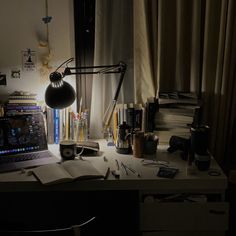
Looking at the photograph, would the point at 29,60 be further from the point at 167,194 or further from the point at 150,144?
the point at 167,194

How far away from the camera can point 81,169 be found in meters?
1.72

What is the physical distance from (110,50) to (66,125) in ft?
1.71

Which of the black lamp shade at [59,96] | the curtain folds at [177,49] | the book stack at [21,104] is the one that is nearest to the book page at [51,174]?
the black lamp shade at [59,96]

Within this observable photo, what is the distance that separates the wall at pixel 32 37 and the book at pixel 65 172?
617 mm

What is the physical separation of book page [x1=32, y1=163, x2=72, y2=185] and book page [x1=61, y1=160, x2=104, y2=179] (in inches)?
1.2

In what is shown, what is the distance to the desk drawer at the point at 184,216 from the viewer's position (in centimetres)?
164

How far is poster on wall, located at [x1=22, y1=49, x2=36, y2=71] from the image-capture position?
7.18ft

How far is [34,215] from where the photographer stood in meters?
2.31

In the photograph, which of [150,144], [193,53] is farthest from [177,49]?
[150,144]

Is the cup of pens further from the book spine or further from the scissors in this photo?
the book spine

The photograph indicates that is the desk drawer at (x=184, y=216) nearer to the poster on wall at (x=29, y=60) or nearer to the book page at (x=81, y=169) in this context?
the book page at (x=81, y=169)

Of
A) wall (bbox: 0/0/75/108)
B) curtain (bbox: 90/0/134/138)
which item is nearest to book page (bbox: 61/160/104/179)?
curtain (bbox: 90/0/134/138)

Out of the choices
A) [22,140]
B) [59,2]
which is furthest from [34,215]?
[59,2]

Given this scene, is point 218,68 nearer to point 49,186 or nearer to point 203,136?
point 203,136
